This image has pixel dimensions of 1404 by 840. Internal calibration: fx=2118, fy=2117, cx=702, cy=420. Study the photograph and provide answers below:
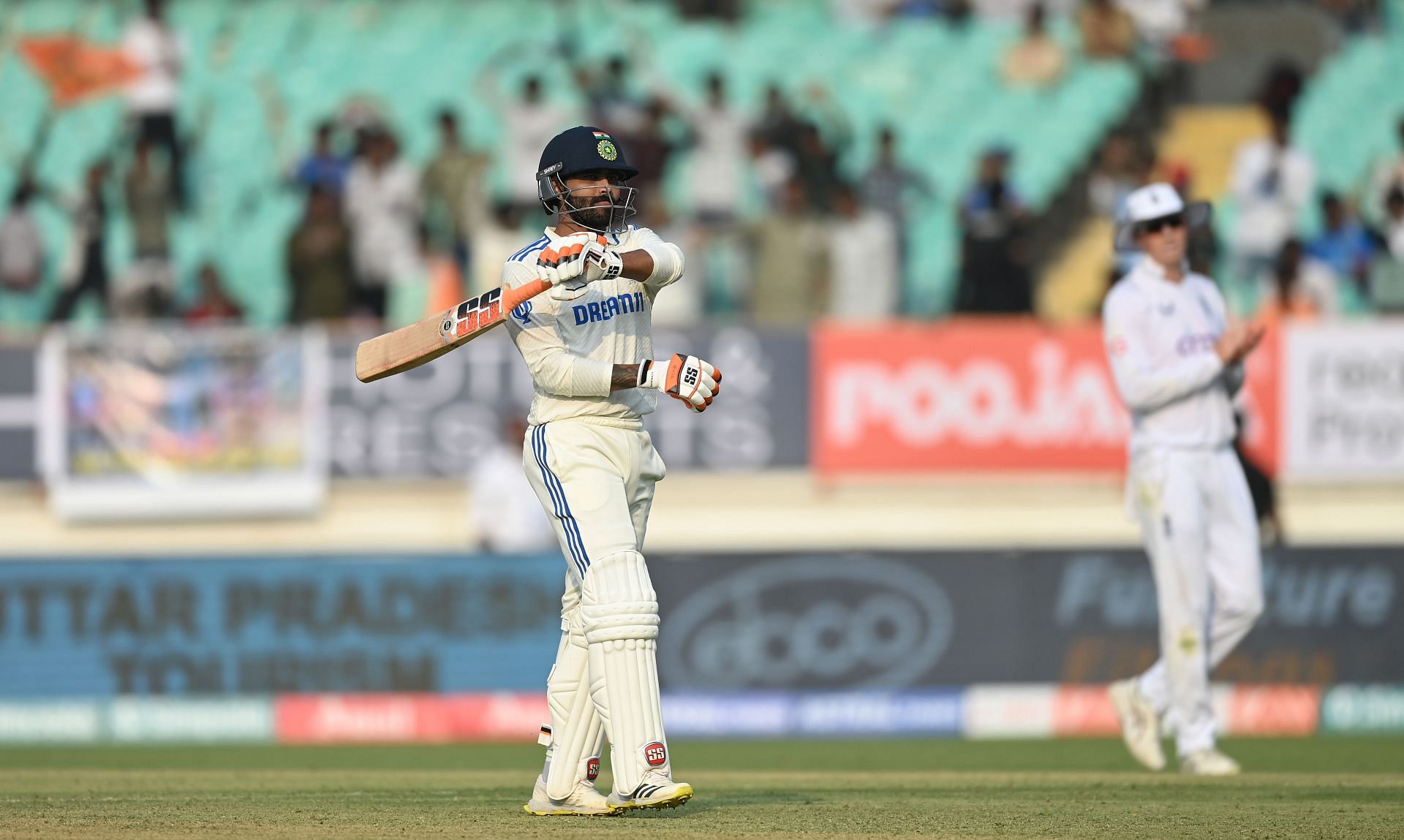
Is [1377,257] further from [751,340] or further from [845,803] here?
[845,803]

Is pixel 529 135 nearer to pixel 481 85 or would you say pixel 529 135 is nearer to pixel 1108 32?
pixel 481 85

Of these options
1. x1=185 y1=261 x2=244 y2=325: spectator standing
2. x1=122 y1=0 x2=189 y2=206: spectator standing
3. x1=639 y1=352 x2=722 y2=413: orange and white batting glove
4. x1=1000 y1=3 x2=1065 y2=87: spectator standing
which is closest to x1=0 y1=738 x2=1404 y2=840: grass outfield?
x1=639 y1=352 x2=722 y2=413: orange and white batting glove

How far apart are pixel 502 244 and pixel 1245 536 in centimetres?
749

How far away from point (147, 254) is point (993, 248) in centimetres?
606

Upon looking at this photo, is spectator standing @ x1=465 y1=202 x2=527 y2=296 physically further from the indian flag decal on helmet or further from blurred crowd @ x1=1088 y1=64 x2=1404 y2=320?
the indian flag decal on helmet

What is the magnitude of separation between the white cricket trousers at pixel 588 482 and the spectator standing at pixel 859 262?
877cm

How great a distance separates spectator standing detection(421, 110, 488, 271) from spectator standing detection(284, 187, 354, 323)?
2.26ft

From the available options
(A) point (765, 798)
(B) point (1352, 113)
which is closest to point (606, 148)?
(A) point (765, 798)

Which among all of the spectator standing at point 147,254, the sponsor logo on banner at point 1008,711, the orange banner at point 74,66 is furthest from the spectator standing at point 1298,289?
the orange banner at point 74,66

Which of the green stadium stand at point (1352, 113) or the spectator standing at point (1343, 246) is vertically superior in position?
the green stadium stand at point (1352, 113)

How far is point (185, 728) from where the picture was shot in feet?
39.1

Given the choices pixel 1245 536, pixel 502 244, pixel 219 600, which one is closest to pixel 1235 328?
pixel 1245 536

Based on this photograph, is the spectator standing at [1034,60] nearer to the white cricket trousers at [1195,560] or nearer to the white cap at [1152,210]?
the white cap at [1152,210]

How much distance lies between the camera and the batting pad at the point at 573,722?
631cm
